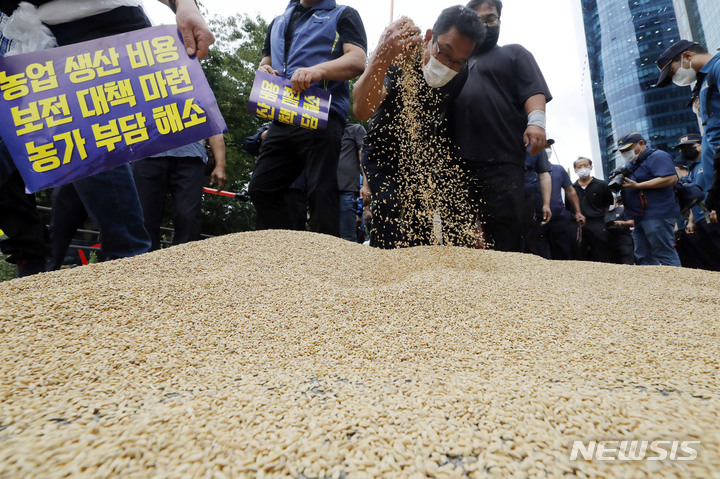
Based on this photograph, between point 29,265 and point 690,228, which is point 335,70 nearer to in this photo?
point 29,265

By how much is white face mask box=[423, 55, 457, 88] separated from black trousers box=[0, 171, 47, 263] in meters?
2.32

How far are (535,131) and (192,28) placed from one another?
77.8 inches

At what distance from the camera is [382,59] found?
7.56 ft

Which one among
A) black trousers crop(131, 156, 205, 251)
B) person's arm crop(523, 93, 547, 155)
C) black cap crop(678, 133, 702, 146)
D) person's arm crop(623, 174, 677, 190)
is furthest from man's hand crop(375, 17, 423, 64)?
black cap crop(678, 133, 702, 146)

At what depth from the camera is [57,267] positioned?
249 centimetres

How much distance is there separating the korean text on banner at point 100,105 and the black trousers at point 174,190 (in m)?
0.95

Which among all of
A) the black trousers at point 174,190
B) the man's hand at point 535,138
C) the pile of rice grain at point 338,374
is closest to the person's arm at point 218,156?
the black trousers at point 174,190

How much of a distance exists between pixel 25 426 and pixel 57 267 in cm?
238

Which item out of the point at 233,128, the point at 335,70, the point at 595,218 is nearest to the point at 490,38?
the point at 335,70

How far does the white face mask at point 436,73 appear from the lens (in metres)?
2.29

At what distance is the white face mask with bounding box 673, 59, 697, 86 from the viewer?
292 cm

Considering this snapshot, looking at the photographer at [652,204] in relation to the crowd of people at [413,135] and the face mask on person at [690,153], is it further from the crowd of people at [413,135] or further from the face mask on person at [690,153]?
the crowd of people at [413,135]

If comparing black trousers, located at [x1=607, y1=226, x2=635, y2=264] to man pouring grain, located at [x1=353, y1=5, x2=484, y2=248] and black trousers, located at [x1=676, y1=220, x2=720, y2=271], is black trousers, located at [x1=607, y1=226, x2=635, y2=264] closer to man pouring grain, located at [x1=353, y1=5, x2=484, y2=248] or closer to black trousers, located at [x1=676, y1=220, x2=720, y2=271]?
black trousers, located at [x1=676, y1=220, x2=720, y2=271]

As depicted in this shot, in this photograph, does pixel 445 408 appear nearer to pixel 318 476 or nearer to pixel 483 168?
pixel 318 476
